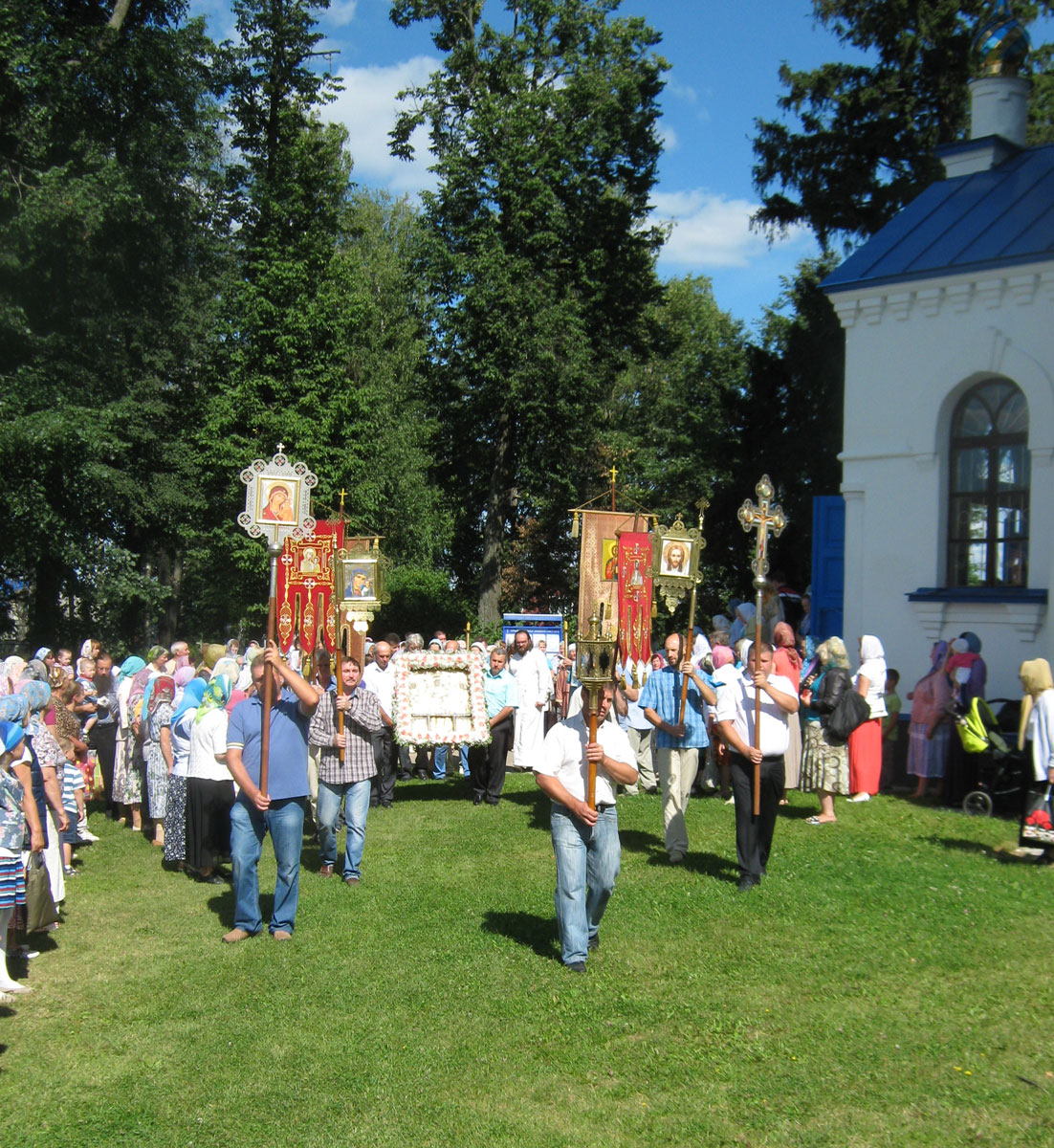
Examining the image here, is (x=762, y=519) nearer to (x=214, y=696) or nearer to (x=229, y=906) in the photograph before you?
(x=214, y=696)

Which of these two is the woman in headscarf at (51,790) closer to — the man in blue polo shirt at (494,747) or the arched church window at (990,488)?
the man in blue polo shirt at (494,747)

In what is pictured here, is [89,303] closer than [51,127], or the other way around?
[51,127]

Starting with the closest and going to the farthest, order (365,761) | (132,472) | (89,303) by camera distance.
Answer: (365,761) < (89,303) < (132,472)

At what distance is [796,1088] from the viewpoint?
585cm

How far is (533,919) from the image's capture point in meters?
8.92

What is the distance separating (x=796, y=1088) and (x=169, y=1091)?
316 cm

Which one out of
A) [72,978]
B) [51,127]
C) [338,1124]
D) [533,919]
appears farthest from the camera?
[51,127]

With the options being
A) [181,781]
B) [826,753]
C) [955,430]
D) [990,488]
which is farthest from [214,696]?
[955,430]

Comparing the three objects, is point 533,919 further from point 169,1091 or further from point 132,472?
point 132,472

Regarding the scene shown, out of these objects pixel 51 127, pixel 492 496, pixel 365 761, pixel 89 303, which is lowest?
pixel 365 761

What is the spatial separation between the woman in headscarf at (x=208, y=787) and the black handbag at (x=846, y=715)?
6214 millimetres

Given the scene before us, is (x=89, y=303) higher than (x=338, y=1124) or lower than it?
higher

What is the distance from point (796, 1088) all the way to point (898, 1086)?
51 centimetres

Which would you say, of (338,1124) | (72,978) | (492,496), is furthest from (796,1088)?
(492,496)
